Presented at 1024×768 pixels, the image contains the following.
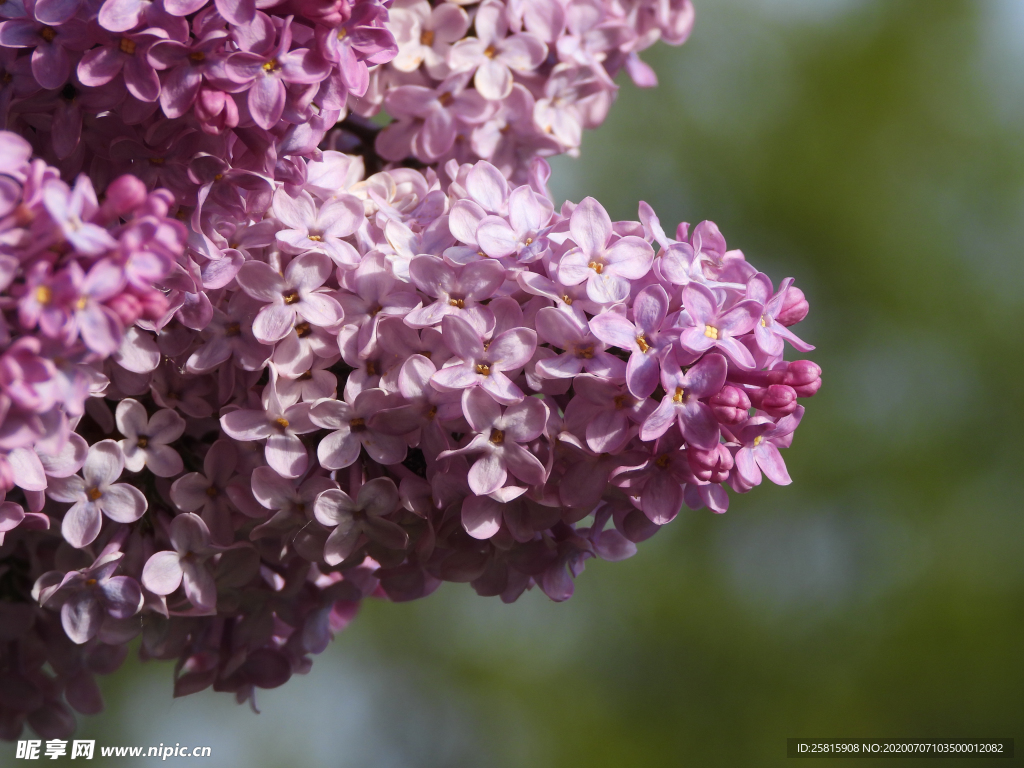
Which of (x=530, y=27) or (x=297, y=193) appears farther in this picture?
(x=530, y=27)

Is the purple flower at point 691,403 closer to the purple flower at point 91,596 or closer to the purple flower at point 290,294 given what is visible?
the purple flower at point 290,294

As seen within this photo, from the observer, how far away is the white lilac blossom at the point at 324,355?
38cm

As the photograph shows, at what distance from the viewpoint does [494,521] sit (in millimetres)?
429

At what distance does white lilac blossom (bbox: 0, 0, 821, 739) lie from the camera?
376 mm

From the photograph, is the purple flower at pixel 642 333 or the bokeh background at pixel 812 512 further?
the bokeh background at pixel 812 512

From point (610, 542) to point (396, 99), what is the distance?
29 centimetres

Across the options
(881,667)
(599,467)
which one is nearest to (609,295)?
(599,467)

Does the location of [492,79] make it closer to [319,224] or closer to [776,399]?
[319,224]

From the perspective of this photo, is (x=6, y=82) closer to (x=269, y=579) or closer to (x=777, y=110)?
(x=269, y=579)

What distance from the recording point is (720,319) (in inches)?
15.3

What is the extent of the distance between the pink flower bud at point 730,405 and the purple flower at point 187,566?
0.84 feet

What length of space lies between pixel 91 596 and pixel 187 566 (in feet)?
0.16

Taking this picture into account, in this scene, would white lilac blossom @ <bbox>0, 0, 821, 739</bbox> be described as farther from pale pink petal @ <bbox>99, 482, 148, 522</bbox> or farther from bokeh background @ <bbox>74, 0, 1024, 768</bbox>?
bokeh background @ <bbox>74, 0, 1024, 768</bbox>


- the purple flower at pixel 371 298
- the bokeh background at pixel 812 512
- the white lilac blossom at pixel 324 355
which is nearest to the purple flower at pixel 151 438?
the white lilac blossom at pixel 324 355
